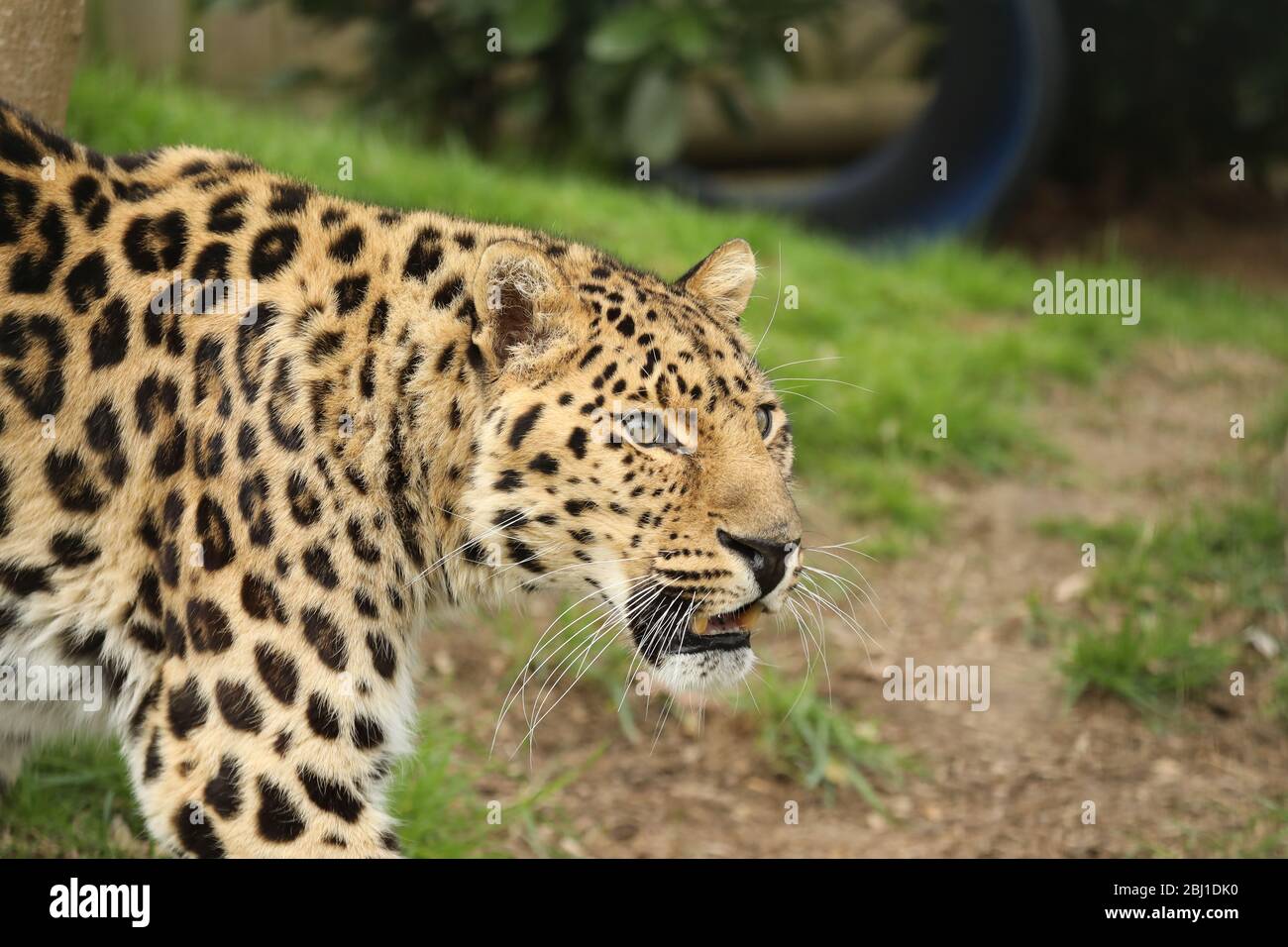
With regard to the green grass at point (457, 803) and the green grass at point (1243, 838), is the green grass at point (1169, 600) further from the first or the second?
the green grass at point (457, 803)

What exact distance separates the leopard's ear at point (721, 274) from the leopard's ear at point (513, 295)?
0.68m

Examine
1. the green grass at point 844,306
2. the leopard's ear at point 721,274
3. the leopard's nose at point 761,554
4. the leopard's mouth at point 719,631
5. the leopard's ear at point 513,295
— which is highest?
the green grass at point 844,306

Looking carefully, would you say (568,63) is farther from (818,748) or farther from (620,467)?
(620,467)

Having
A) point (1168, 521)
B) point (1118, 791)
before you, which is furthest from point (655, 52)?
point (1118, 791)

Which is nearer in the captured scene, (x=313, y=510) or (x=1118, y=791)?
(x=313, y=510)

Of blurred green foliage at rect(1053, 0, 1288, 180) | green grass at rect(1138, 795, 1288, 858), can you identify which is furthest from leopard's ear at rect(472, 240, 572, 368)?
blurred green foliage at rect(1053, 0, 1288, 180)

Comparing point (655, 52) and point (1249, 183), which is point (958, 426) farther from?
point (1249, 183)

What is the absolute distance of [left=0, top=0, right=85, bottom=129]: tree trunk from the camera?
497 centimetres

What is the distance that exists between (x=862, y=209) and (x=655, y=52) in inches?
94.0

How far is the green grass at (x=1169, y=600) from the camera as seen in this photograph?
645 centimetres

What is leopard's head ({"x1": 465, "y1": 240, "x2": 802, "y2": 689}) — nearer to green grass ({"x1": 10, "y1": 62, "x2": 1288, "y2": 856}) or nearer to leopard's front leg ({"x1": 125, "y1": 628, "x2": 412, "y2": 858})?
leopard's front leg ({"x1": 125, "y1": 628, "x2": 412, "y2": 858})

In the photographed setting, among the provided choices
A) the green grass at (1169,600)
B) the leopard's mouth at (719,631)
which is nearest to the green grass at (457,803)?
the leopard's mouth at (719,631)

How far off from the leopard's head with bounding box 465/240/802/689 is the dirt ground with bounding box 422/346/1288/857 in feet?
5.74
